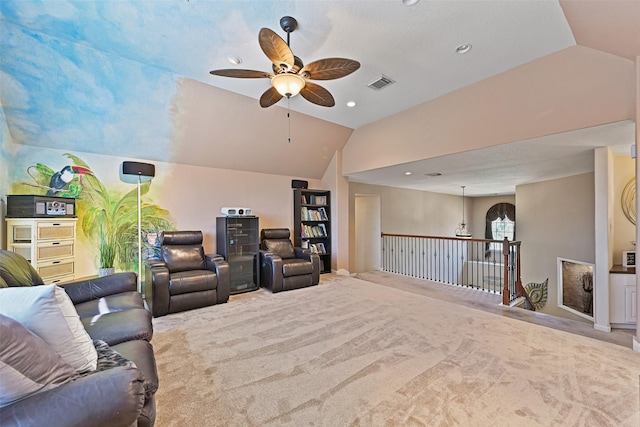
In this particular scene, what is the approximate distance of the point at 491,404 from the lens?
1.73m

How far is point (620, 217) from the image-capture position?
3826 mm

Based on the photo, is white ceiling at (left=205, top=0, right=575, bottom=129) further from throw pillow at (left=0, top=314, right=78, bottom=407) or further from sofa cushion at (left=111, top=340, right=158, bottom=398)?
sofa cushion at (left=111, top=340, right=158, bottom=398)

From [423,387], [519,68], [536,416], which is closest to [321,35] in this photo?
[519,68]

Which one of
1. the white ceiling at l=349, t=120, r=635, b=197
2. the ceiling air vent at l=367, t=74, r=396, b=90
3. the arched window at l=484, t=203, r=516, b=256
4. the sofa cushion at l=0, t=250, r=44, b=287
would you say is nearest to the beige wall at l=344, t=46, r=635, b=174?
the white ceiling at l=349, t=120, r=635, b=197

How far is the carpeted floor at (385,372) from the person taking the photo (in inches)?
64.5

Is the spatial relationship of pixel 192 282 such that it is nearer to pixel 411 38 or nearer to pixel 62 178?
pixel 62 178

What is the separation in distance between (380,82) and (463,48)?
1027mm

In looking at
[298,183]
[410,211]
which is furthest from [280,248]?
[410,211]

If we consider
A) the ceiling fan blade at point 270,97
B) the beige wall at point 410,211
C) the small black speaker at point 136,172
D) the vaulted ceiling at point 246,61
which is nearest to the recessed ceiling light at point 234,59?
the vaulted ceiling at point 246,61

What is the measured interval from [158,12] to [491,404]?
4.02 meters

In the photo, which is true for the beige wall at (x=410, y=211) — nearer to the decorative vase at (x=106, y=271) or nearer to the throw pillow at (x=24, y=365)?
the decorative vase at (x=106, y=271)

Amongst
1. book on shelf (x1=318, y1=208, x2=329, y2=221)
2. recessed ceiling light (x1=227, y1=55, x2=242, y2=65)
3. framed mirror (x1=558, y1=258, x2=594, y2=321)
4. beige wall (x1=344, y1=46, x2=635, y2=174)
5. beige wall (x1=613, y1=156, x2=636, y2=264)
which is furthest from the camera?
book on shelf (x1=318, y1=208, x2=329, y2=221)

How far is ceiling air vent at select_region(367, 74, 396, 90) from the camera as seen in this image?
11.1 ft

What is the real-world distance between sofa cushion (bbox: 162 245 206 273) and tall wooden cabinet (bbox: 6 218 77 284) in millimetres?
1079
